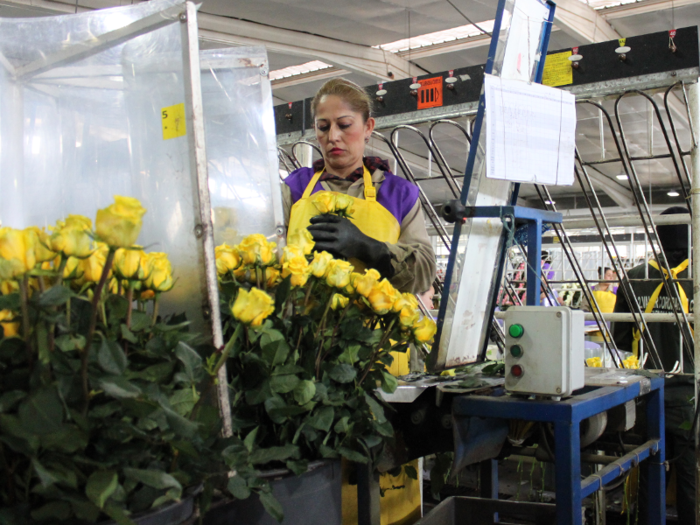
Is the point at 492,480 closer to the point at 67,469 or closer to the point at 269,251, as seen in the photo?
the point at 269,251

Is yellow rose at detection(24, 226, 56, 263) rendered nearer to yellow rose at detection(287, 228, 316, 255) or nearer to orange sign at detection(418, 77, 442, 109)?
yellow rose at detection(287, 228, 316, 255)

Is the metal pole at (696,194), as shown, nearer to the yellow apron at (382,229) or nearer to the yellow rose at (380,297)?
the yellow apron at (382,229)

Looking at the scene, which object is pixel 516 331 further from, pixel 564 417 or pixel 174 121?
pixel 174 121

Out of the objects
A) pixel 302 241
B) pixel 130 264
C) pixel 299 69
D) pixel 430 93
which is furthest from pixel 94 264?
pixel 299 69

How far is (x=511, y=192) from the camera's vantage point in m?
1.48

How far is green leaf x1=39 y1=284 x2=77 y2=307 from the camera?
51 centimetres

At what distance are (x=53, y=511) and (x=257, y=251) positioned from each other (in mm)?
385

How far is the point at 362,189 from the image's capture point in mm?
1608

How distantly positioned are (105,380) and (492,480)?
171 cm

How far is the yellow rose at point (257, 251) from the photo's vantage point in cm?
80

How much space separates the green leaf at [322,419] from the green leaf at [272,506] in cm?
14

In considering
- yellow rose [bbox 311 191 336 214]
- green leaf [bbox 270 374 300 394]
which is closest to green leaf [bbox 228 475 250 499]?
green leaf [bbox 270 374 300 394]

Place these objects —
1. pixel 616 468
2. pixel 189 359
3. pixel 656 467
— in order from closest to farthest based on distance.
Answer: pixel 189 359 < pixel 616 468 < pixel 656 467

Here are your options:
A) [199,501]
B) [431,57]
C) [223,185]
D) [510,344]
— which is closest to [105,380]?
[199,501]
